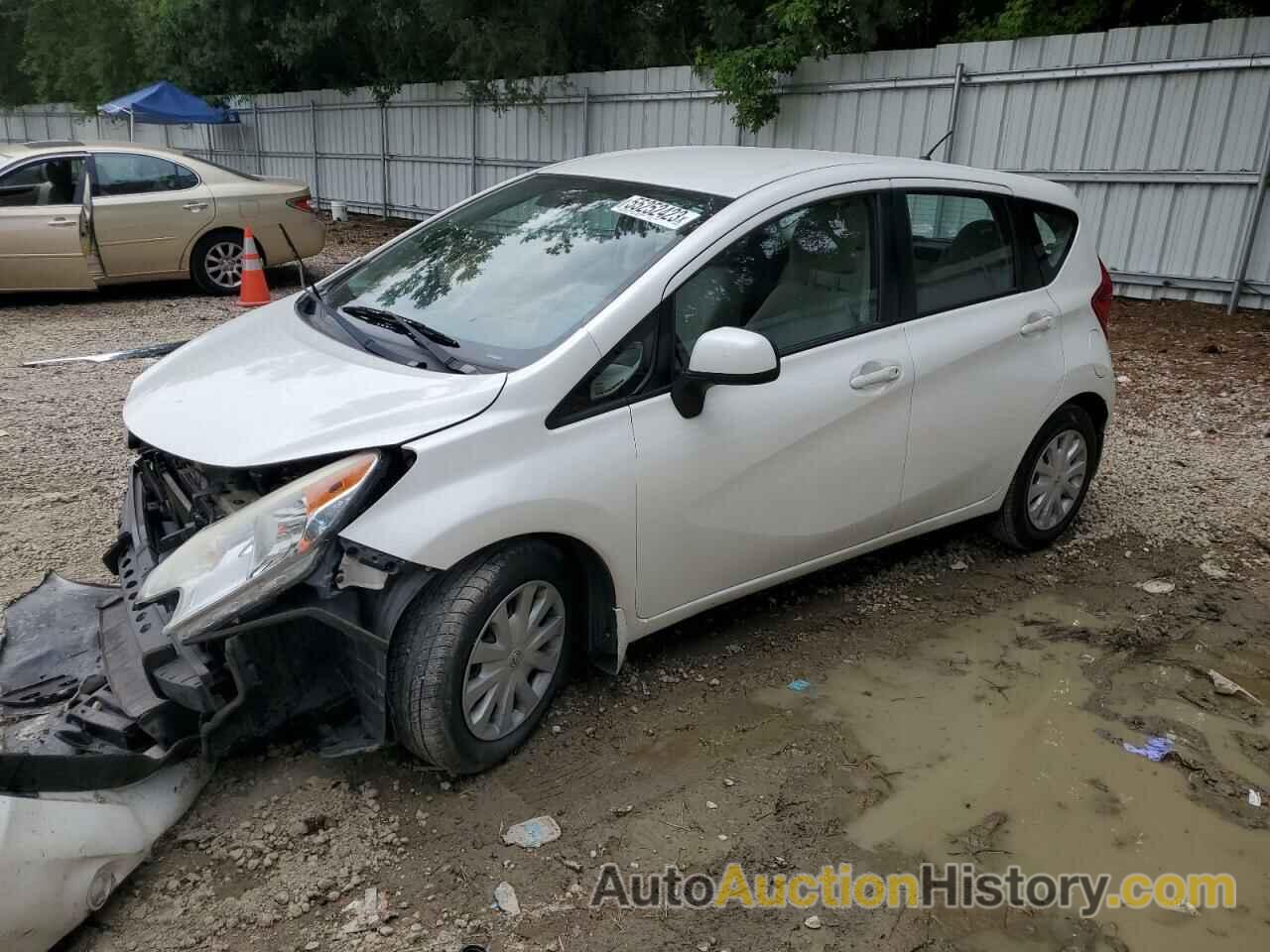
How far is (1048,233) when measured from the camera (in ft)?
14.6

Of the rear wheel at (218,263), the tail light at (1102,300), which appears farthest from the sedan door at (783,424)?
the rear wheel at (218,263)

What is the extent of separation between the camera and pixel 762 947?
2506 millimetres

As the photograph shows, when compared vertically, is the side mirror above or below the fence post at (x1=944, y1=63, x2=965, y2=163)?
below

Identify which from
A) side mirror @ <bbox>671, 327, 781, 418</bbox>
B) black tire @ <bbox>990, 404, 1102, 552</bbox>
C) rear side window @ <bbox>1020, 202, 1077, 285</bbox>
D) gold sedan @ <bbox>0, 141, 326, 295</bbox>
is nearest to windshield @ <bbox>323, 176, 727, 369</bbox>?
side mirror @ <bbox>671, 327, 781, 418</bbox>

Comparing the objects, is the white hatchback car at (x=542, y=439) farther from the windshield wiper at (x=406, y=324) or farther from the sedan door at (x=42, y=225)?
the sedan door at (x=42, y=225)

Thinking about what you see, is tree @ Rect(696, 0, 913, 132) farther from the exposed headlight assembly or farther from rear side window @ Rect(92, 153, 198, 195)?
the exposed headlight assembly

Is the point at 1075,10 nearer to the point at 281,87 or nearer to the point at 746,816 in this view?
the point at 746,816

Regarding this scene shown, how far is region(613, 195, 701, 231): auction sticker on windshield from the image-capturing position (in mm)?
3357

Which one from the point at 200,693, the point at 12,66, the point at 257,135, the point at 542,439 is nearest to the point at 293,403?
the point at 542,439

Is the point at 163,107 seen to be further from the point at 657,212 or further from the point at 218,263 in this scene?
the point at 657,212

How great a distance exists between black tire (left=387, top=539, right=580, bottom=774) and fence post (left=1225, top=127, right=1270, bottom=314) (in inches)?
328

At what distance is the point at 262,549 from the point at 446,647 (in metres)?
0.55

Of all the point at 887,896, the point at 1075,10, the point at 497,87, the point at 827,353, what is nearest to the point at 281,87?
the point at 497,87

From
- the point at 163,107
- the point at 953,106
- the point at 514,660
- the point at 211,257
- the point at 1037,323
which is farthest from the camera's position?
the point at 163,107
